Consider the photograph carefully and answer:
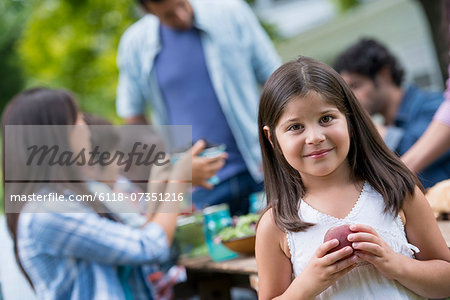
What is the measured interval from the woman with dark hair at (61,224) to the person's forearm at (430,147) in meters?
1.07

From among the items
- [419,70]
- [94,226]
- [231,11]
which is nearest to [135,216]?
[94,226]

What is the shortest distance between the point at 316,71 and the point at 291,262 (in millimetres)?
553

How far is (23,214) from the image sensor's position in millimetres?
2541

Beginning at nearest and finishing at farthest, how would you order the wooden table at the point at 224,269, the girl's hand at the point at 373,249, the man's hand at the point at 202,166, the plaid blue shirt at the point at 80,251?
the girl's hand at the point at 373,249
the wooden table at the point at 224,269
the plaid blue shirt at the point at 80,251
the man's hand at the point at 202,166

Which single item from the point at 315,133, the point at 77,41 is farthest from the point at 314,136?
Answer: the point at 77,41

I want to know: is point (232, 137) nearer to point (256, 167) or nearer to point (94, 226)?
point (256, 167)

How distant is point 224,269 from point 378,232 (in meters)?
0.99

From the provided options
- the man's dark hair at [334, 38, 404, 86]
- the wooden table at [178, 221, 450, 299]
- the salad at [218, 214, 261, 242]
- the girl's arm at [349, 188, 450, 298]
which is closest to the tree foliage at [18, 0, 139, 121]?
the man's dark hair at [334, 38, 404, 86]

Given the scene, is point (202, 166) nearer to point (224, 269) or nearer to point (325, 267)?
point (224, 269)

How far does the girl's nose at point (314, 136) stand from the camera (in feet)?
5.19

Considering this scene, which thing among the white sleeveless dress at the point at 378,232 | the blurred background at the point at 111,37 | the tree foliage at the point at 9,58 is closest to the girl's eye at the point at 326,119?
the white sleeveless dress at the point at 378,232

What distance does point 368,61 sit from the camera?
341 cm

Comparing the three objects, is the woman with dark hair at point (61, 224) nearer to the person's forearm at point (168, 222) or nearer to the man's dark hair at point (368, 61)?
the person's forearm at point (168, 222)

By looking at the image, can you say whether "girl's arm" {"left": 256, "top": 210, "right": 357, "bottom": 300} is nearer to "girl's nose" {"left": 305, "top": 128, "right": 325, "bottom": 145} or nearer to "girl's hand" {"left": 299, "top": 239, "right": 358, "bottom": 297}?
"girl's hand" {"left": 299, "top": 239, "right": 358, "bottom": 297}
